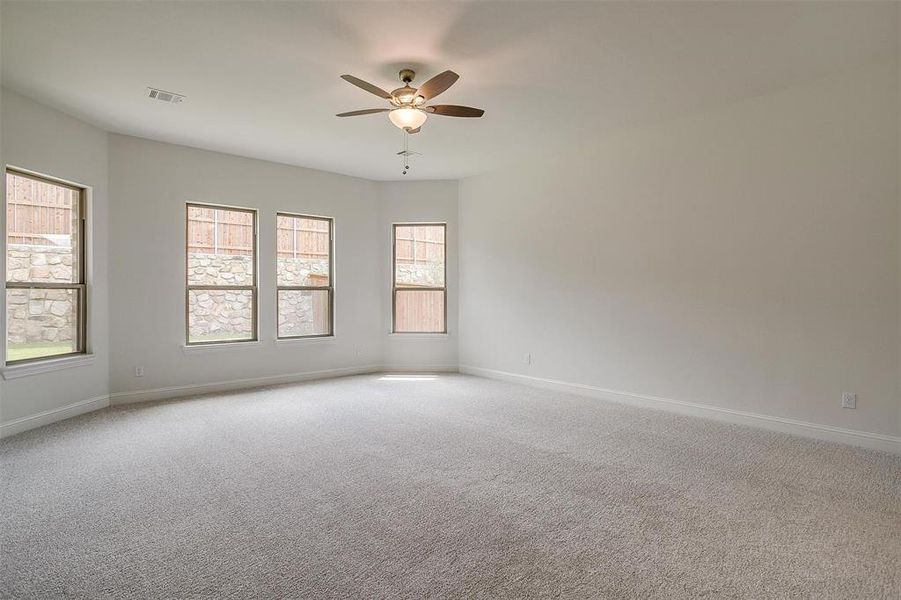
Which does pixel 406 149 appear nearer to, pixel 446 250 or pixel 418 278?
pixel 446 250

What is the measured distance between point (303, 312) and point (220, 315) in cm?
105

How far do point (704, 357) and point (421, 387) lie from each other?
313 cm

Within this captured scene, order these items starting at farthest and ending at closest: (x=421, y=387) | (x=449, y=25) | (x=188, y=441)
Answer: (x=421, y=387) < (x=188, y=441) < (x=449, y=25)

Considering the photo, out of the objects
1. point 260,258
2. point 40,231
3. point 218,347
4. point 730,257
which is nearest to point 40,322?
point 40,231

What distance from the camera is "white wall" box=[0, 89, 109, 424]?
3.92 metres

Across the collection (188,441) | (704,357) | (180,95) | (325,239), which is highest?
(180,95)

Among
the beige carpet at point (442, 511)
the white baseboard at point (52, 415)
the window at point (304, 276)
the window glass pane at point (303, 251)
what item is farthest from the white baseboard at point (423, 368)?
the white baseboard at point (52, 415)

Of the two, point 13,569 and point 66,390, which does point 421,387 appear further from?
point 13,569

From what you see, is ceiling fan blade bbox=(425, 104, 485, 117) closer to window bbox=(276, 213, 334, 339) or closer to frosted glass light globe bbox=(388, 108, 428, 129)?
frosted glass light globe bbox=(388, 108, 428, 129)

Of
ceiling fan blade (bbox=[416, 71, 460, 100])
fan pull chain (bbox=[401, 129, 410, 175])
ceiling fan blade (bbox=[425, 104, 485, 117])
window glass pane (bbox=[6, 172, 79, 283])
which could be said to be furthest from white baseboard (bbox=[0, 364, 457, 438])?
ceiling fan blade (bbox=[416, 71, 460, 100])

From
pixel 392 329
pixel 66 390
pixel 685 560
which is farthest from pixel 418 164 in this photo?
pixel 685 560

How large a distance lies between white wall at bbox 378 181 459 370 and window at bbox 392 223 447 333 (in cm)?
12

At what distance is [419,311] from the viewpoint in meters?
7.09

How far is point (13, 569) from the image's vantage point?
204cm
